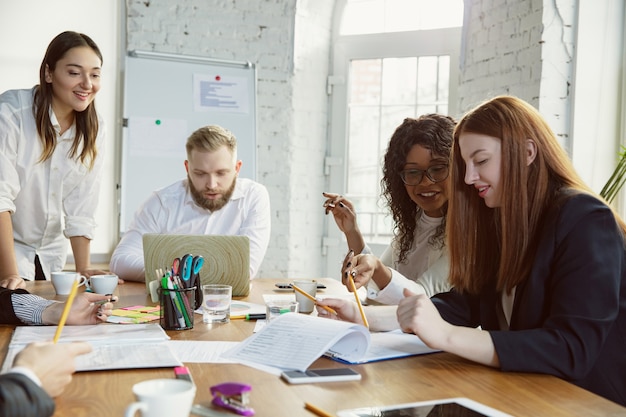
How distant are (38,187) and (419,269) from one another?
1591mm

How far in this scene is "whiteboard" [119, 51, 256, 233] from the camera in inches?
161

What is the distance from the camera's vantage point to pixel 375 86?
15.4ft

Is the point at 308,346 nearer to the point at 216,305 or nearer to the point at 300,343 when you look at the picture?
the point at 300,343

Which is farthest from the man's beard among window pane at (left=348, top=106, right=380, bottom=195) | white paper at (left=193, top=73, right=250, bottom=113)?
window pane at (left=348, top=106, right=380, bottom=195)

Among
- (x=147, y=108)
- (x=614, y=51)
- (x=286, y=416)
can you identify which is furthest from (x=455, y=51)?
(x=286, y=416)

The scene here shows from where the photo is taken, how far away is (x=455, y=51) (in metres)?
4.39

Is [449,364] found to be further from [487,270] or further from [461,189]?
[461,189]

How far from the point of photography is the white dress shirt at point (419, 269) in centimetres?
207

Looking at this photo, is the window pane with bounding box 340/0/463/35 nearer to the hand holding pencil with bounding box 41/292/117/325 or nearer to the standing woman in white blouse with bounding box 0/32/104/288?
the standing woman in white blouse with bounding box 0/32/104/288

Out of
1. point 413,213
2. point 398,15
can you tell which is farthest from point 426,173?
point 398,15

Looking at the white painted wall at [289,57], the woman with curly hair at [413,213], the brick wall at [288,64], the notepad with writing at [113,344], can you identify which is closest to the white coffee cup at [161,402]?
the notepad with writing at [113,344]

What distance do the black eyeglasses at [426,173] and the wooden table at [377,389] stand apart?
949mm

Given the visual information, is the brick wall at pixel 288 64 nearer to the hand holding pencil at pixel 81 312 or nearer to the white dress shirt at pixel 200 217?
the white dress shirt at pixel 200 217

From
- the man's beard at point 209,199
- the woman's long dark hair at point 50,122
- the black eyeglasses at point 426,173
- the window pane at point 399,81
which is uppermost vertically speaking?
the window pane at point 399,81
